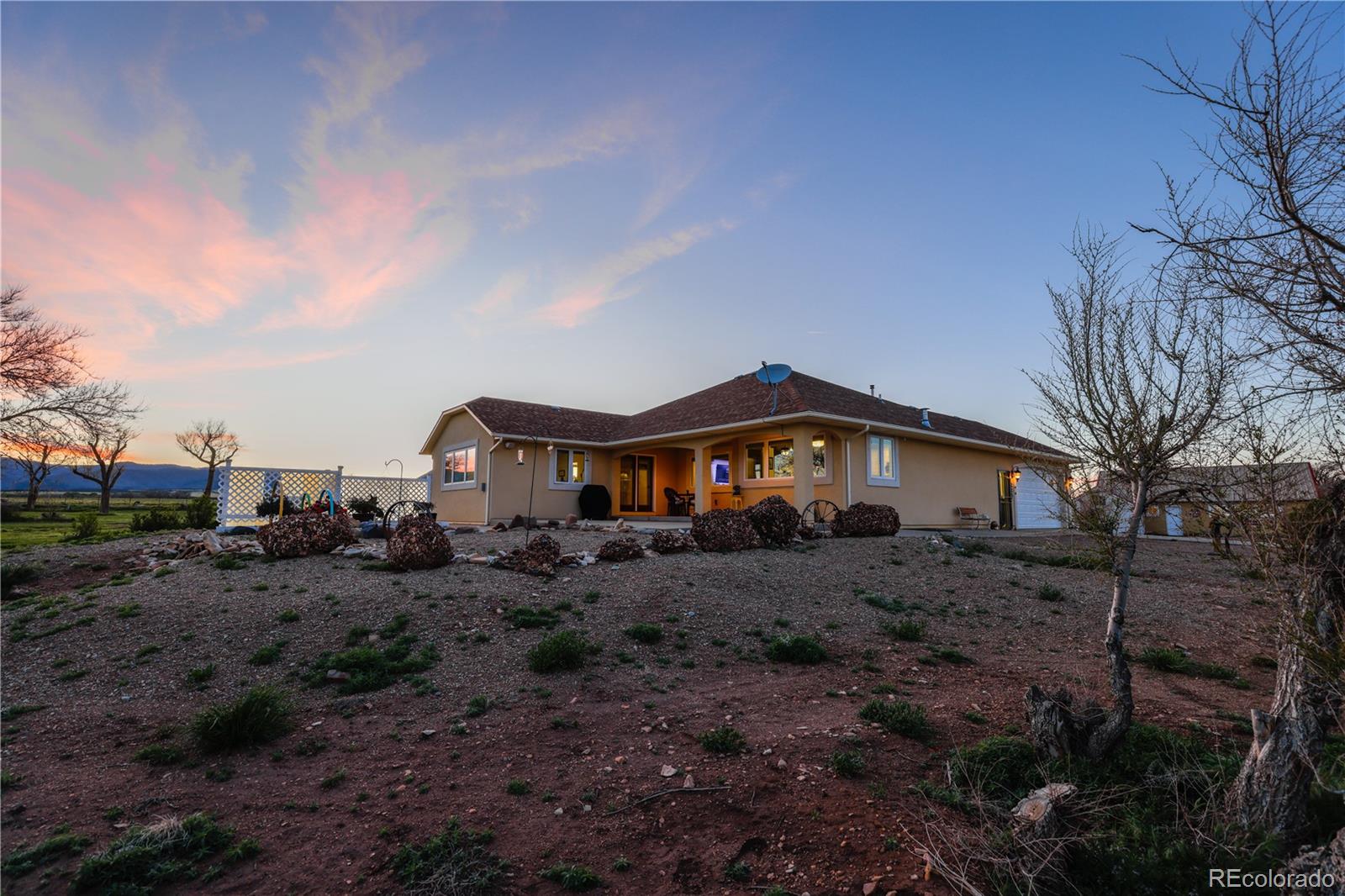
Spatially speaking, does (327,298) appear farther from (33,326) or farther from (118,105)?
(33,326)

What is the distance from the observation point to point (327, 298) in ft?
40.3

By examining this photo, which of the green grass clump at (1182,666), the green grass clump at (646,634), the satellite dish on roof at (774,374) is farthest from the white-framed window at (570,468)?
the green grass clump at (1182,666)

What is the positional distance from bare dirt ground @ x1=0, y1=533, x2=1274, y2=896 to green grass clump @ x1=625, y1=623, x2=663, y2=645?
0.13 m

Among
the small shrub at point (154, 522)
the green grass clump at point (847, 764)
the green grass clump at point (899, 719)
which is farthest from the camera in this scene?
the small shrub at point (154, 522)

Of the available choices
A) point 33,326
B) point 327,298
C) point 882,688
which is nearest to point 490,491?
point 327,298

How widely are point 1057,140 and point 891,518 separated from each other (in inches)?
319

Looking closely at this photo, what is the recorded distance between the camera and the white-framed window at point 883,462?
51.6ft

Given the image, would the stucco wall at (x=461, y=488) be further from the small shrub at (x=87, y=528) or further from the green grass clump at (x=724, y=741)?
the green grass clump at (x=724, y=741)

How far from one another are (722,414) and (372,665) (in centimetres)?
1255

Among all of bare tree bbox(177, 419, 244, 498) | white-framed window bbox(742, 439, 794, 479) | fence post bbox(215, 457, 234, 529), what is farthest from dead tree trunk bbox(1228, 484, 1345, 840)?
bare tree bbox(177, 419, 244, 498)

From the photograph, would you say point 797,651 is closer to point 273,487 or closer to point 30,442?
point 273,487

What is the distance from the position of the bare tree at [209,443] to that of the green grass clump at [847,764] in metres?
52.5

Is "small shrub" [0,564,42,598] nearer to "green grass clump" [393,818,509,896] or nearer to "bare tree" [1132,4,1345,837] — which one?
"green grass clump" [393,818,509,896]

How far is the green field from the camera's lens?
46.4ft
